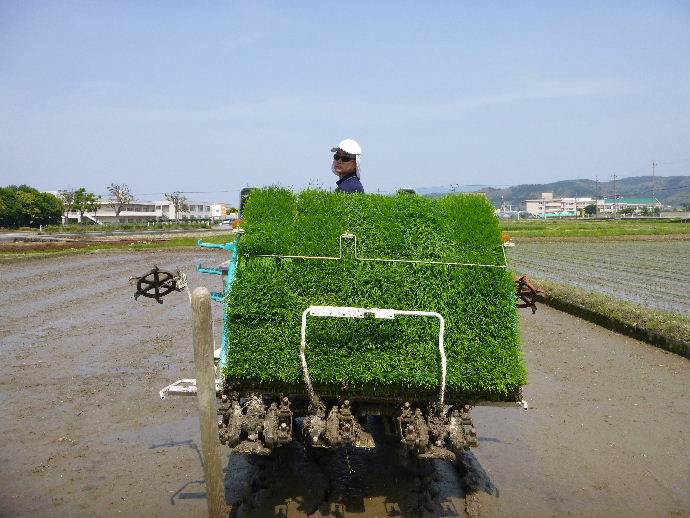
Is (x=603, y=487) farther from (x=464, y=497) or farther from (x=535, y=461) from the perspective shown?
(x=464, y=497)

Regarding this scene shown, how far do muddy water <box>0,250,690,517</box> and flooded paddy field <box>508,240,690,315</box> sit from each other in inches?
149

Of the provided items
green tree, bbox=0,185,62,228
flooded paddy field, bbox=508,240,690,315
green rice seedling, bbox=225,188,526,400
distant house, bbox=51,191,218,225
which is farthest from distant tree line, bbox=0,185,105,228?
green rice seedling, bbox=225,188,526,400

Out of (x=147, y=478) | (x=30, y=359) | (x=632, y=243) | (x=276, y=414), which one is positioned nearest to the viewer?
(x=276, y=414)

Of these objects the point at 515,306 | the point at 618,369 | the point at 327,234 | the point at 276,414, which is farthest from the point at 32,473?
the point at 618,369

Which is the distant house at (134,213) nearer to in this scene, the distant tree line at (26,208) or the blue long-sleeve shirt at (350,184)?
the distant tree line at (26,208)

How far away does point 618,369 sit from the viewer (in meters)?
11.3

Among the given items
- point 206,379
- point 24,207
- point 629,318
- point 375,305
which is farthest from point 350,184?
point 24,207

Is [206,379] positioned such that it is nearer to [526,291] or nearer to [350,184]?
[350,184]

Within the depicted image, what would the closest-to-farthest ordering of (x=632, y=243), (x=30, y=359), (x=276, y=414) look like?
(x=276, y=414), (x=30, y=359), (x=632, y=243)

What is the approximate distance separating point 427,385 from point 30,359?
903 cm

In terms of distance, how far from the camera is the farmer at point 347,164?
7.13 meters

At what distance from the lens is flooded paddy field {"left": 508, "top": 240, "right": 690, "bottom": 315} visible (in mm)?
20531

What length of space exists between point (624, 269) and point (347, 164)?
81.3 feet

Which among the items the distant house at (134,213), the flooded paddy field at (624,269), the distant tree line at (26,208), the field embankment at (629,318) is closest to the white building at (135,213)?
the distant house at (134,213)
